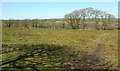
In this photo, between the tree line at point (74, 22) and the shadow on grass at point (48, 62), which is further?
the tree line at point (74, 22)

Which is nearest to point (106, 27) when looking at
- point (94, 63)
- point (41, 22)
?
point (41, 22)

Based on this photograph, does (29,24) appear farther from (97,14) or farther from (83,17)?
(97,14)

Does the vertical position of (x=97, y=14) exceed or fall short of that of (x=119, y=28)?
it exceeds it

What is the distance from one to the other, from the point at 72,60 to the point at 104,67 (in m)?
2.06

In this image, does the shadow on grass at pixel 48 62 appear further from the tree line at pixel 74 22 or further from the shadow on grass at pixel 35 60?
the tree line at pixel 74 22

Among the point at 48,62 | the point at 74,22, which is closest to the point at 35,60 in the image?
the point at 48,62

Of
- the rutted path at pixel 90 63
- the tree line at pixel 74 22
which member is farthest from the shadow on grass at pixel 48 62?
the tree line at pixel 74 22

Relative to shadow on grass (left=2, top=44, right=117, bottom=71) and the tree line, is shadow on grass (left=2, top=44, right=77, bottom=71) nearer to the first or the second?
shadow on grass (left=2, top=44, right=117, bottom=71)

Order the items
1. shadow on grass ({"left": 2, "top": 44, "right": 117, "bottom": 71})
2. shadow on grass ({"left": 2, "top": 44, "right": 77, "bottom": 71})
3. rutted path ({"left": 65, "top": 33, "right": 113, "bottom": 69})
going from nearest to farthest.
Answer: shadow on grass ({"left": 2, "top": 44, "right": 117, "bottom": 71}) → shadow on grass ({"left": 2, "top": 44, "right": 77, "bottom": 71}) → rutted path ({"left": 65, "top": 33, "right": 113, "bottom": 69})

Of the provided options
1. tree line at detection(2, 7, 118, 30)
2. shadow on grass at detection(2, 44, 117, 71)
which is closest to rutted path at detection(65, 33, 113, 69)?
shadow on grass at detection(2, 44, 117, 71)

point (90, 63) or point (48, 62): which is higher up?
point (48, 62)

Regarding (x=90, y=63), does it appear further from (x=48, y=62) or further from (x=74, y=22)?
(x=74, y=22)

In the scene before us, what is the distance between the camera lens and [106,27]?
42969 millimetres

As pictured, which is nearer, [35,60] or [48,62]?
[48,62]
